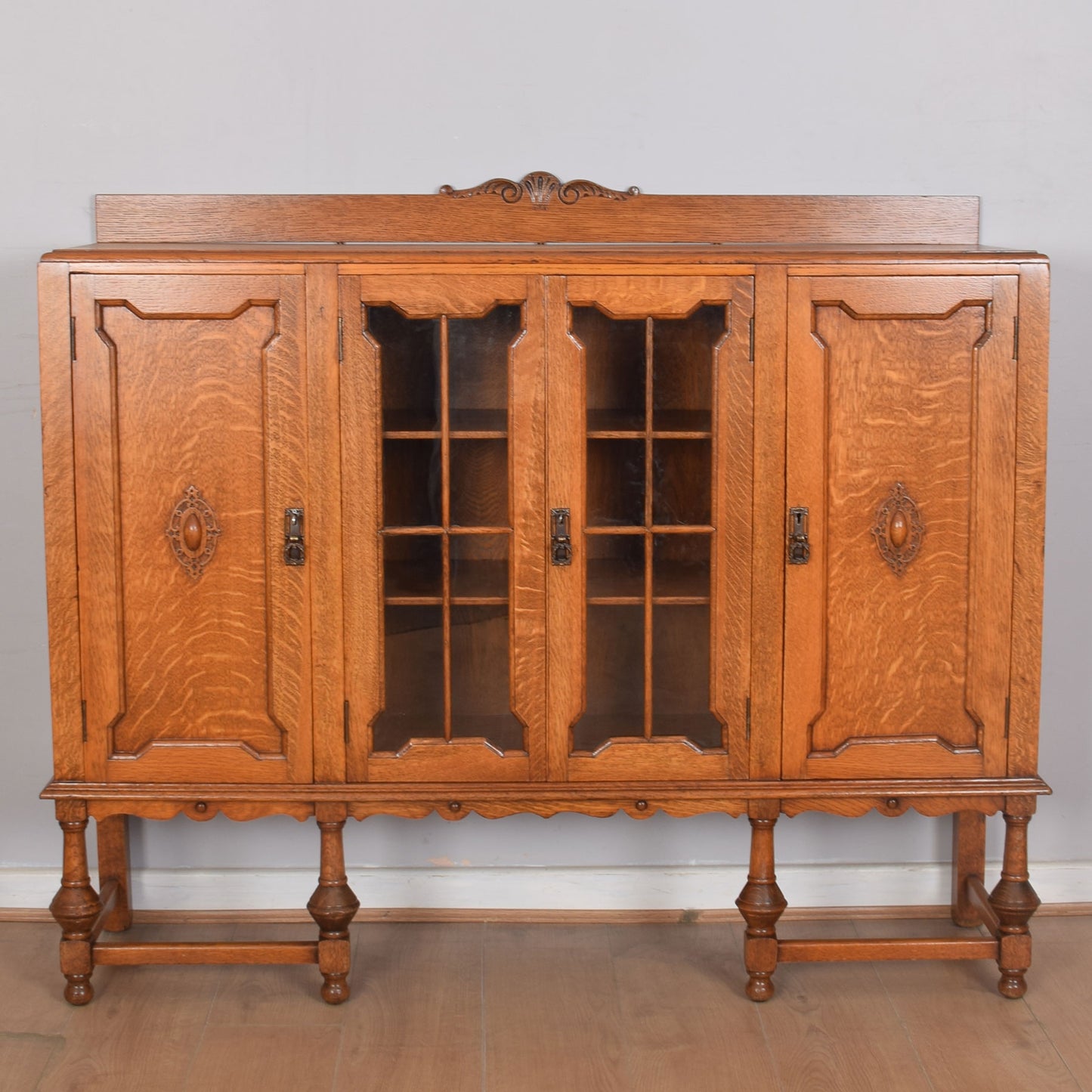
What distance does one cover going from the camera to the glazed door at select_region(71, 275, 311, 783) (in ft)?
8.14

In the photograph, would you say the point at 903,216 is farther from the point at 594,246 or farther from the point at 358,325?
the point at 358,325

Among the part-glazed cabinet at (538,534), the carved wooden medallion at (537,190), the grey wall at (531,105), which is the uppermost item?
the grey wall at (531,105)

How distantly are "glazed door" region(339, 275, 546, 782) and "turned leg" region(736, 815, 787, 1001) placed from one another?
1.48 ft

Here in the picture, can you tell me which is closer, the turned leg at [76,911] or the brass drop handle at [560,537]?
the brass drop handle at [560,537]

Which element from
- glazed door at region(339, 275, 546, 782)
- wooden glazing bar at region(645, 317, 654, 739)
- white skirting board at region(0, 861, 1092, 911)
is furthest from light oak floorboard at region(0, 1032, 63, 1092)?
wooden glazing bar at region(645, 317, 654, 739)

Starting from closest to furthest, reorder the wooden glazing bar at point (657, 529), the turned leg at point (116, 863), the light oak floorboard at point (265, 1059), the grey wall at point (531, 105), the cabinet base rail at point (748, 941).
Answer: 1. the light oak floorboard at point (265, 1059)
2. the wooden glazing bar at point (657, 529)
3. the cabinet base rail at point (748, 941)
4. the grey wall at point (531, 105)
5. the turned leg at point (116, 863)

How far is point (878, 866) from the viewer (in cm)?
310

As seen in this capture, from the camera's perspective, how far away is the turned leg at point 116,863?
297cm

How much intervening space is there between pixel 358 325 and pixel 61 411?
0.54 m

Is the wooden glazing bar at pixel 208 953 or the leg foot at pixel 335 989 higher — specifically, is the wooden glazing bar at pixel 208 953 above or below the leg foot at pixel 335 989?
above

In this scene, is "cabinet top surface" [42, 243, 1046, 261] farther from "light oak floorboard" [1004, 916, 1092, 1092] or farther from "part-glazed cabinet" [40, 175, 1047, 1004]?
"light oak floorboard" [1004, 916, 1092, 1092]

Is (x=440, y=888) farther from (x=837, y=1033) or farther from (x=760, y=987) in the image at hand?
(x=837, y=1033)

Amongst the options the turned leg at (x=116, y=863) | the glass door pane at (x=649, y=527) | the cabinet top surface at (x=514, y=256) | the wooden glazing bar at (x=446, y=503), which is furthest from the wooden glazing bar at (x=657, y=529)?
the turned leg at (x=116, y=863)

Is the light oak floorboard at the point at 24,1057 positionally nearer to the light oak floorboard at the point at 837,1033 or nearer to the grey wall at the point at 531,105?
the grey wall at the point at 531,105
